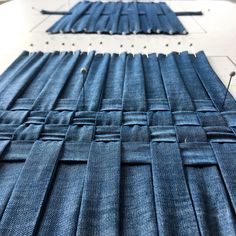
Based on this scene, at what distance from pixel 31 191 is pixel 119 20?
4.44 feet

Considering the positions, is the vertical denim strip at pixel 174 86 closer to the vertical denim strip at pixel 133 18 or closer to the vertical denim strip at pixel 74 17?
the vertical denim strip at pixel 133 18

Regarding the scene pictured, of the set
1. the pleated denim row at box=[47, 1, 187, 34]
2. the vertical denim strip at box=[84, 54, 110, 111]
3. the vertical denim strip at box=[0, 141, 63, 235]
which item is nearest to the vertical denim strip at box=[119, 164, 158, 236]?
the vertical denim strip at box=[0, 141, 63, 235]

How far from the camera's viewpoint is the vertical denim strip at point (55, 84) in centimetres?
78

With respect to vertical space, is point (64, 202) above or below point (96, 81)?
below

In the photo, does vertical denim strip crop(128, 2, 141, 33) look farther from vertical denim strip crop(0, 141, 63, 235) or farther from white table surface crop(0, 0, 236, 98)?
vertical denim strip crop(0, 141, 63, 235)

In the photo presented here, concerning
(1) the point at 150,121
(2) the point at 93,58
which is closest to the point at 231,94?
(1) the point at 150,121

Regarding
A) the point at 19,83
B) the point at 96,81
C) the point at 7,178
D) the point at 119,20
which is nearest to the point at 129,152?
the point at 7,178

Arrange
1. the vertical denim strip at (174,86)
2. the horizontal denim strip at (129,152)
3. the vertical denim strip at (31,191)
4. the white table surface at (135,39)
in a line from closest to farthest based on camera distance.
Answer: the vertical denim strip at (31,191) < the horizontal denim strip at (129,152) < the vertical denim strip at (174,86) < the white table surface at (135,39)

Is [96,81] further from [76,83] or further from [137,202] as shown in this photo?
[137,202]

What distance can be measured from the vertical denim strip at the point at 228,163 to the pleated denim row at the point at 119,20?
0.98 metres

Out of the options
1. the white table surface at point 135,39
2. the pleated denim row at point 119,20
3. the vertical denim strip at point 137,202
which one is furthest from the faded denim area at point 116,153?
the pleated denim row at point 119,20

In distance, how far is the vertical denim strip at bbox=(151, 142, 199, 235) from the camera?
0.45m

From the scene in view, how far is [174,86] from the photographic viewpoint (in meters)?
0.86

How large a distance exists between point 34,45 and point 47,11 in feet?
2.41
